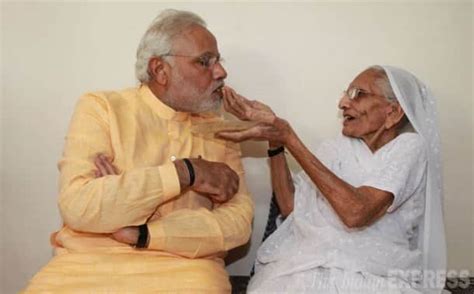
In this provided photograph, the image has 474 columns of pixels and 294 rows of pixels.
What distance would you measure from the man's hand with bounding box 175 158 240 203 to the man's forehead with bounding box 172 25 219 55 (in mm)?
442

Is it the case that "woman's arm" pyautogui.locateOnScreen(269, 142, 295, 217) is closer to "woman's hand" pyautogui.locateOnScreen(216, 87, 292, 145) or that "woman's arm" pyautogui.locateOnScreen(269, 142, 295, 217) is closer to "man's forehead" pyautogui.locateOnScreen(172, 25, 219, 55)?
"woman's hand" pyautogui.locateOnScreen(216, 87, 292, 145)

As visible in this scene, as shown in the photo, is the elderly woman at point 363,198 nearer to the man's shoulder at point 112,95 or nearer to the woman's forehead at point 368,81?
the woman's forehead at point 368,81

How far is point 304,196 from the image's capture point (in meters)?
2.26

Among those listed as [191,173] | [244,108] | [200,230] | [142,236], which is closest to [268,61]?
[244,108]

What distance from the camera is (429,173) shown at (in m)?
2.12

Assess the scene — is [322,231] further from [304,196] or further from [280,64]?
[280,64]

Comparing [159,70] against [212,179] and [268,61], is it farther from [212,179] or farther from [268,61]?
[268,61]

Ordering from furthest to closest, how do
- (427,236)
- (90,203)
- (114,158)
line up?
(427,236), (114,158), (90,203)

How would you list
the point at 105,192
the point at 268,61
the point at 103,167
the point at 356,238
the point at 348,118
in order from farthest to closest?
the point at 268,61 < the point at 348,118 < the point at 356,238 < the point at 103,167 < the point at 105,192

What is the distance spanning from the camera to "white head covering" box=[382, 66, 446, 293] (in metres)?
2.13

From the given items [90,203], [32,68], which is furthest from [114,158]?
[32,68]

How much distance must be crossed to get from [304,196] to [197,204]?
452mm

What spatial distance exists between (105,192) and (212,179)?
0.39m

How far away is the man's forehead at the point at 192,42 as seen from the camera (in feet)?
7.00
